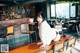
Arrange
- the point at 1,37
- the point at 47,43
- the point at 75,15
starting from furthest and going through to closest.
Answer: the point at 75,15
the point at 1,37
the point at 47,43

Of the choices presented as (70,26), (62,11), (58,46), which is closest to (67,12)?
(62,11)

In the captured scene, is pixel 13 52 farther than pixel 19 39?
No

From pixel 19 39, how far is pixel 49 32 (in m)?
4.39

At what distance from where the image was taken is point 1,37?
25.1 ft

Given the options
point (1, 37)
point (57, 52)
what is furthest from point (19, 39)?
point (57, 52)

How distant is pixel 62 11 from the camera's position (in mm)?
14812

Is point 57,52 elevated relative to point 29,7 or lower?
lower

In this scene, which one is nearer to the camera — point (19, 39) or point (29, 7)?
point (19, 39)

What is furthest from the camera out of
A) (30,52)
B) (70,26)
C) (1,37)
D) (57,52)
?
(70,26)

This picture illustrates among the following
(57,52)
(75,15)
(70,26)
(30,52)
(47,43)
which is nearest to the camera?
(30,52)

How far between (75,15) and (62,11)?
63.0 inches

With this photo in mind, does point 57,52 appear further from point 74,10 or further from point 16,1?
point 74,10

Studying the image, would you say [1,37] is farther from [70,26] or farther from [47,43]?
[70,26]

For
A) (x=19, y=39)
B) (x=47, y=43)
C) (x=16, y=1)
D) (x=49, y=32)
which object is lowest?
(x=19, y=39)
